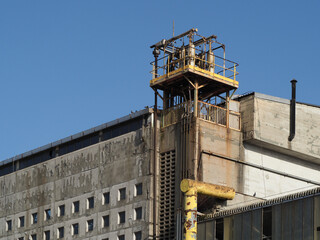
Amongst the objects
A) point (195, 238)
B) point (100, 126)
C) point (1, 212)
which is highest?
point (100, 126)

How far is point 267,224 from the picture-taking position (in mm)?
66938

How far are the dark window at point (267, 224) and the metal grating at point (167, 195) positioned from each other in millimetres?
10409

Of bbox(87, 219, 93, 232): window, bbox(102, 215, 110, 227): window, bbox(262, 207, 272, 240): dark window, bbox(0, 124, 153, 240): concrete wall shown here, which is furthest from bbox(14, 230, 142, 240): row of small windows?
bbox(262, 207, 272, 240): dark window

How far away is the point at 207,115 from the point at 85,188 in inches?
543

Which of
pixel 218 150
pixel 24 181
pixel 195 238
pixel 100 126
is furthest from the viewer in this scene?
pixel 24 181

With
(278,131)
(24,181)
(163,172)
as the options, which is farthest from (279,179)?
(24,181)

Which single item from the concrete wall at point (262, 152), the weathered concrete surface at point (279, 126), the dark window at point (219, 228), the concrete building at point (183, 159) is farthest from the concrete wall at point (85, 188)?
the weathered concrete surface at point (279, 126)

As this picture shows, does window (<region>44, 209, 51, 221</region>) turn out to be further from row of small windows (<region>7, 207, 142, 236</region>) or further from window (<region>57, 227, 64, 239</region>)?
window (<region>57, 227, 64, 239</region>)

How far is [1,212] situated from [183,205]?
1081 inches

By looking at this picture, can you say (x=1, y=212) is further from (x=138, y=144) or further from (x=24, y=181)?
(x=138, y=144)

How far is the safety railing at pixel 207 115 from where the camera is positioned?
3054 inches

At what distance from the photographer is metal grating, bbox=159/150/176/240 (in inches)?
2975

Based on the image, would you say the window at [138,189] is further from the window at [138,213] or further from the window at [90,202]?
the window at [90,202]

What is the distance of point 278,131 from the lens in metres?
80.2
